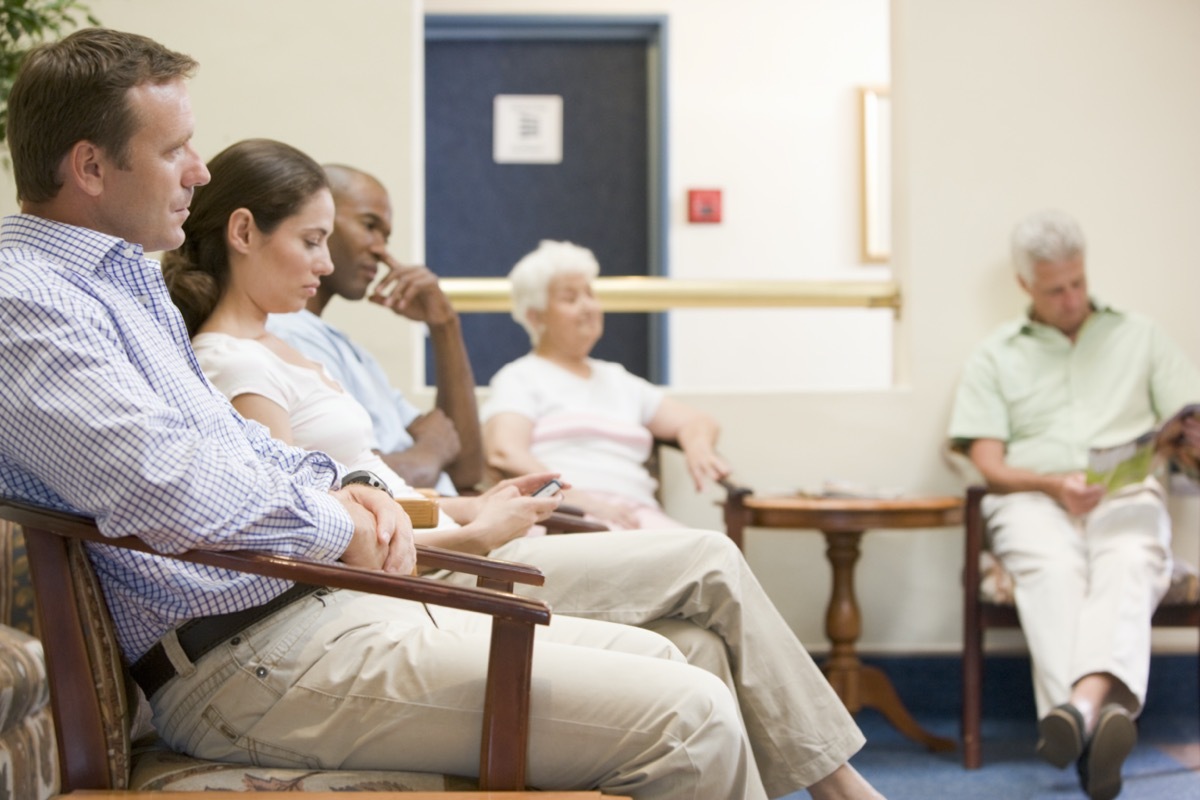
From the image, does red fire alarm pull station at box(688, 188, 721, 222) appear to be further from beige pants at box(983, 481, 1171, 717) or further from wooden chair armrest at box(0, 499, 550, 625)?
wooden chair armrest at box(0, 499, 550, 625)

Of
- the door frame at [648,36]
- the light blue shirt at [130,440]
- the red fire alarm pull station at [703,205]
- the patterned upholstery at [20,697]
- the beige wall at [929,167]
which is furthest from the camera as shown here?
the red fire alarm pull station at [703,205]

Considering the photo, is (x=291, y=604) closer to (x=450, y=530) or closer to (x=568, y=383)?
(x=450, y=530)

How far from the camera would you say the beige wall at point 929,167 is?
147 inches

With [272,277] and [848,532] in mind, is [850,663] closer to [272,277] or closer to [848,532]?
[848,532]

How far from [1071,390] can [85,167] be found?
2882 mm

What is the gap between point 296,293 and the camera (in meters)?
1.99

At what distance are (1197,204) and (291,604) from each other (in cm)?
330

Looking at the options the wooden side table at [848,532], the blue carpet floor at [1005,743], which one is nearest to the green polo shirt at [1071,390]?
the wooden side table at [848,532]

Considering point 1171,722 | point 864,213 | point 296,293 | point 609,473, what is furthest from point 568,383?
point 864,213

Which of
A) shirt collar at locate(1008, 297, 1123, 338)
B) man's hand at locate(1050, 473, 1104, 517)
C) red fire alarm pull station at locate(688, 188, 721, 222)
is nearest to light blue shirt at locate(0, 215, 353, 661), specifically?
man's hand at locate(1050, 473, 1104, 517)

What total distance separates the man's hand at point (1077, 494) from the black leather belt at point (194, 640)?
2.39 m

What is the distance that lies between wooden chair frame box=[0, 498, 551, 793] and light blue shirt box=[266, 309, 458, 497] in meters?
1.02

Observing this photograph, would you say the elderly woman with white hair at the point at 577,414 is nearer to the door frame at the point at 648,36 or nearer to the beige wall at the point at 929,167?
the beige wall at the point at 929,167

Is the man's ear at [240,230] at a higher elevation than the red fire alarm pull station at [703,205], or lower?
lower
